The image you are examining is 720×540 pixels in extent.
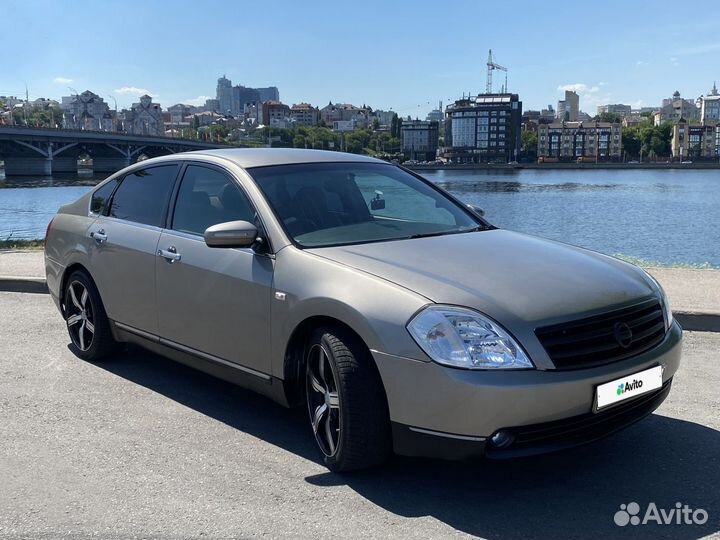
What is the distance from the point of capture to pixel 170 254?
4.50 metres

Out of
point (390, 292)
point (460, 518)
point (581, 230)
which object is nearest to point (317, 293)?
point (390, 292)

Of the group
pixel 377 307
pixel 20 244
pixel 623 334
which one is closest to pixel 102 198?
pixel 377 307

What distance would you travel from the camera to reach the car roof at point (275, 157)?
4.50 meters

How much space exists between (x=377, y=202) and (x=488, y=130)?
19258cm

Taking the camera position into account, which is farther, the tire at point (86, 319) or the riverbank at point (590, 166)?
the riverbank at point (590, 166)

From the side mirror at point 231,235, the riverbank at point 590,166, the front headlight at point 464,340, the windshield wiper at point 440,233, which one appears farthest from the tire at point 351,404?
the riverbank at point 590,166

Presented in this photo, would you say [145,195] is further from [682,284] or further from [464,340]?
[682,284]

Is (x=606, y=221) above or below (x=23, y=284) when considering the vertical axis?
below

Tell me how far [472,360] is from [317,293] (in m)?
0.84

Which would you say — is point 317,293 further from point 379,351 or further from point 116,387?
point 116,387

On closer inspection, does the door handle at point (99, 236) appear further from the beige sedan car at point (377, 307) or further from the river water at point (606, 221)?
the river water at point (606, 221)

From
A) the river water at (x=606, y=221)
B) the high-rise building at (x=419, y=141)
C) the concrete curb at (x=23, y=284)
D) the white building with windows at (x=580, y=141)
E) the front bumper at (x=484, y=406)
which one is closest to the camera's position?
the front bumper at (x=484, y=406)

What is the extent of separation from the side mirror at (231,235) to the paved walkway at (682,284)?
4155 mm

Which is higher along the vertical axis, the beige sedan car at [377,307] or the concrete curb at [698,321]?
the beige sedan car at [377,307]
